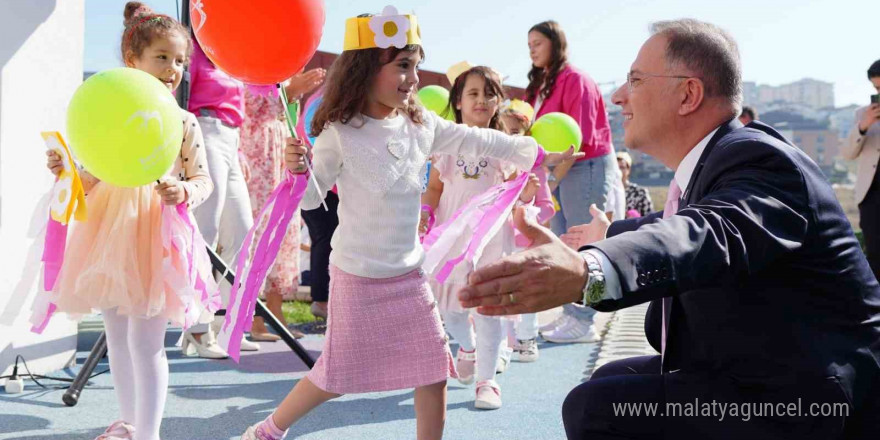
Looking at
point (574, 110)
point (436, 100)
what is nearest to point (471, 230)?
point (436, 100)

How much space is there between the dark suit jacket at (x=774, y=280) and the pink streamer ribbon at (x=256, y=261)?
145 cm

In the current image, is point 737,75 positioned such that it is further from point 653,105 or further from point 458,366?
point 458,366

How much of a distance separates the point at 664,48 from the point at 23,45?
3.28 m

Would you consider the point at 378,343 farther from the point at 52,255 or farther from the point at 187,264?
the point at 52,255

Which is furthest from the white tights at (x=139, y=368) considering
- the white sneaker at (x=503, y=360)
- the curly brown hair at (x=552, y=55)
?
the curly brown hair at (x=552, y=55)

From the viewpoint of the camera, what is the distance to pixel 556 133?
435 cm

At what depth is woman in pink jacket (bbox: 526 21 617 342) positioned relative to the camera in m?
5.13

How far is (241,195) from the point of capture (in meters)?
4.81

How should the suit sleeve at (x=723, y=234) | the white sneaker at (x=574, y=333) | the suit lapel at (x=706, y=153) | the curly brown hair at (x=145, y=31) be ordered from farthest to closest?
the white sneaker at (x=574, y=333) < the curly brown hair at (x=145, y=31) < the suit lapel at (x=706, y=153) < the suit sleeve at (x=723, y=234)

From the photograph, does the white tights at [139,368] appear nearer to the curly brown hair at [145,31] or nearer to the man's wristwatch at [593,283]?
the curly brown hair at [145,31]

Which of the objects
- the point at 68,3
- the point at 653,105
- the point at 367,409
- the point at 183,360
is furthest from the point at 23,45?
the point at 653,105

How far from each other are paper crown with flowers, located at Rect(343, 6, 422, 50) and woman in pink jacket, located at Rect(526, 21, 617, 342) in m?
2.13

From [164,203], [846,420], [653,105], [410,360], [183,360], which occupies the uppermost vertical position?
[653,105]

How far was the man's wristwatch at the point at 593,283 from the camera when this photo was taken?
4.68 ft
